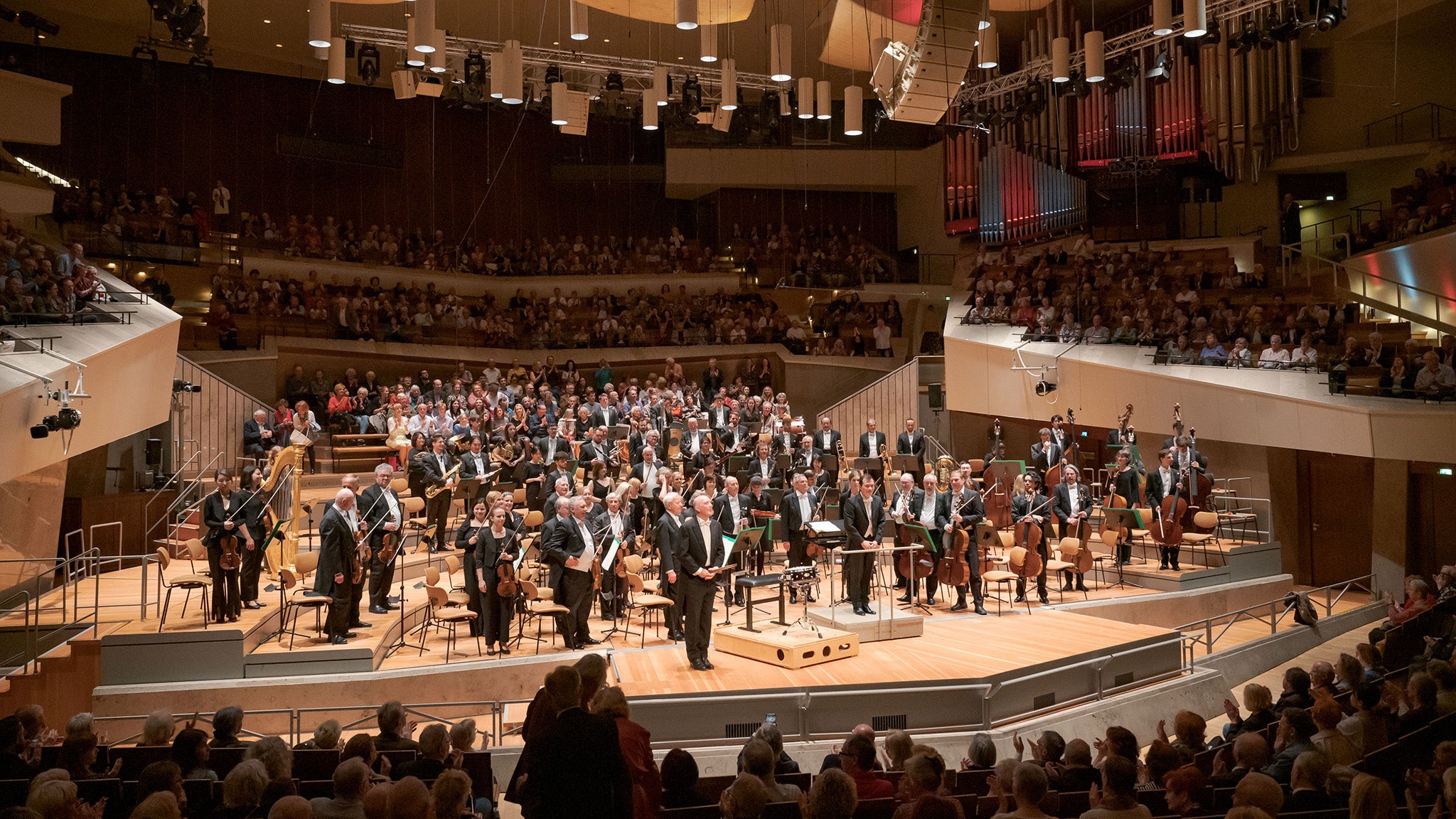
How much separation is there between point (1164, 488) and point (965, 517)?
3709 millimetres

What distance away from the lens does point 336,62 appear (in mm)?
11938

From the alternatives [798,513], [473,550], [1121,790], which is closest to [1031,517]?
[798,513]

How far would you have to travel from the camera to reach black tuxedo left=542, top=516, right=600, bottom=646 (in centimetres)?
943

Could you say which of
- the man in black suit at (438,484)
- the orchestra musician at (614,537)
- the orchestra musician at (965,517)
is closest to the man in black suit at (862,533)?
the orchestra musician at (965,517)

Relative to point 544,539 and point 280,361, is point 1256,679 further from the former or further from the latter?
point 280,361

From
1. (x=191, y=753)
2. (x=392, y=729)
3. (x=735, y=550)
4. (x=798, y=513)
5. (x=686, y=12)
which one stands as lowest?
(x=392, y=729)

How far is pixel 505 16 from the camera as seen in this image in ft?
62.5

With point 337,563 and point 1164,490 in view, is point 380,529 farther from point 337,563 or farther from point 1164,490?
point 1164,490

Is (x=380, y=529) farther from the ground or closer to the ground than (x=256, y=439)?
closer to the ground

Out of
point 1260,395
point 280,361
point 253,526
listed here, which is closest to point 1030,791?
point 253,526

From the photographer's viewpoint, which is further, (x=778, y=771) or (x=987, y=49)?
(x=987, y=49)

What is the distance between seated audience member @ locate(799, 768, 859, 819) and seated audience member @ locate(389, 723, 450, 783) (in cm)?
184

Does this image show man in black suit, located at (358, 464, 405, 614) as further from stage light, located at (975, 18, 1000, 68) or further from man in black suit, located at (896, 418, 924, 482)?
stage light, located at (975, 18, 1000, 68)

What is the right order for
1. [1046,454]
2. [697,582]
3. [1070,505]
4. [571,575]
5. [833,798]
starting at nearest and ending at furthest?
[833,798], [697,582], [571,575], [1070,505], [1046,454]
